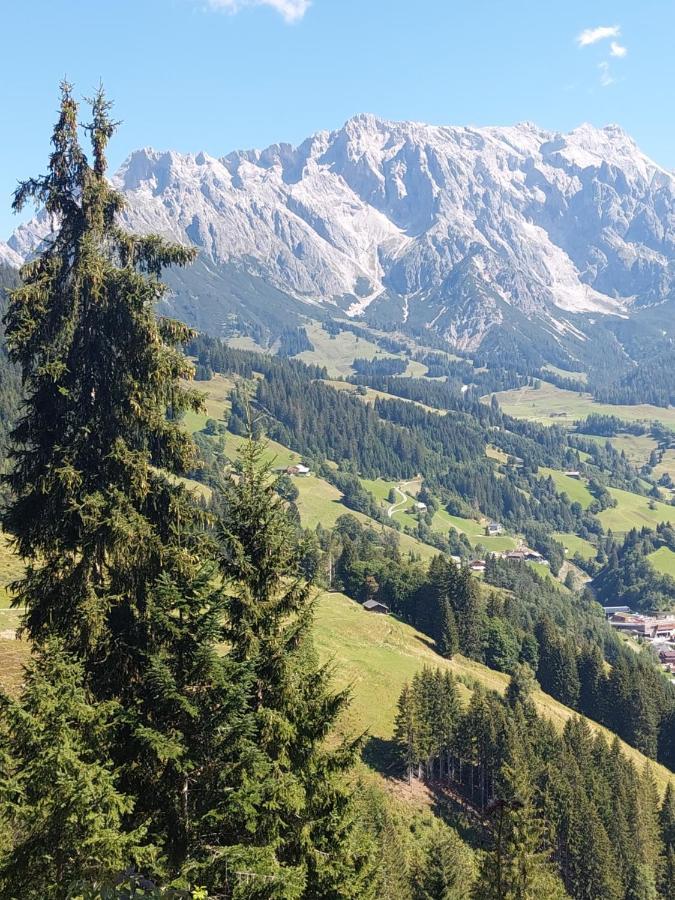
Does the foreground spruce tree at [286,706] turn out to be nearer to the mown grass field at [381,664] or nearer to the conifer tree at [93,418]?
the conifer tree at [93,418]

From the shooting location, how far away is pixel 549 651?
119 meters

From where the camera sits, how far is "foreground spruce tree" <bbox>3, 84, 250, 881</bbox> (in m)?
15.5

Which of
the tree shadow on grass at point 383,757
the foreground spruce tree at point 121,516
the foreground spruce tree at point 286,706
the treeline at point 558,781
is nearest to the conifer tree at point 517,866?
the treeline at point 558,781

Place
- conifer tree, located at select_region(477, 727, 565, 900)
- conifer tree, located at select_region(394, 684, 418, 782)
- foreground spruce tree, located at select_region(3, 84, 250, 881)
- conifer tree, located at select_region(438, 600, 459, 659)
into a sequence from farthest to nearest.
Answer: conifer tree, located at select_region(438, 600, 459, 659)
conifer tree, located at select_region(394, 684, 418, 782)
conifer tree, located at select_region(477, 727, 565, 900)
foreground spruce tree, located at select_region(3, 84, 250, 881)

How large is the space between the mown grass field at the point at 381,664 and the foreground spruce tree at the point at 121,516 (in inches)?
2054

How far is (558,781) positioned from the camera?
67000mm

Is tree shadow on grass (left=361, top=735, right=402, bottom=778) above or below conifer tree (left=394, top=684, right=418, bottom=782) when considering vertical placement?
below

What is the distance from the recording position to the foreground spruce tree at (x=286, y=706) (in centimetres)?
1588

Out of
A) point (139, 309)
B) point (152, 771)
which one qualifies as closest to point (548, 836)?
point (152, 771)

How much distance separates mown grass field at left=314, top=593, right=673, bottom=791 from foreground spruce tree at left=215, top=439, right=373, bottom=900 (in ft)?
165

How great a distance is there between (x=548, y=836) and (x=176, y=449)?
211 feet

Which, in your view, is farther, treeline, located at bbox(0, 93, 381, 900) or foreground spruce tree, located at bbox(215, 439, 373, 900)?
foreground spruce tree, located at bbox(215, 439, 373, 900)

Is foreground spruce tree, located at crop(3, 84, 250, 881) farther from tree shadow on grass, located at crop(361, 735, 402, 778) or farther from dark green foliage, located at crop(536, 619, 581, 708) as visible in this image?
dark green foliage, located at crop(536, 619, 581, 708)

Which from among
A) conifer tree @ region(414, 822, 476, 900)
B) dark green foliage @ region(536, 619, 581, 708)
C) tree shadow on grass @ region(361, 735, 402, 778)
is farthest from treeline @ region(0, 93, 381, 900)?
dark green foliage @ region(536, 619, 581, 708)
